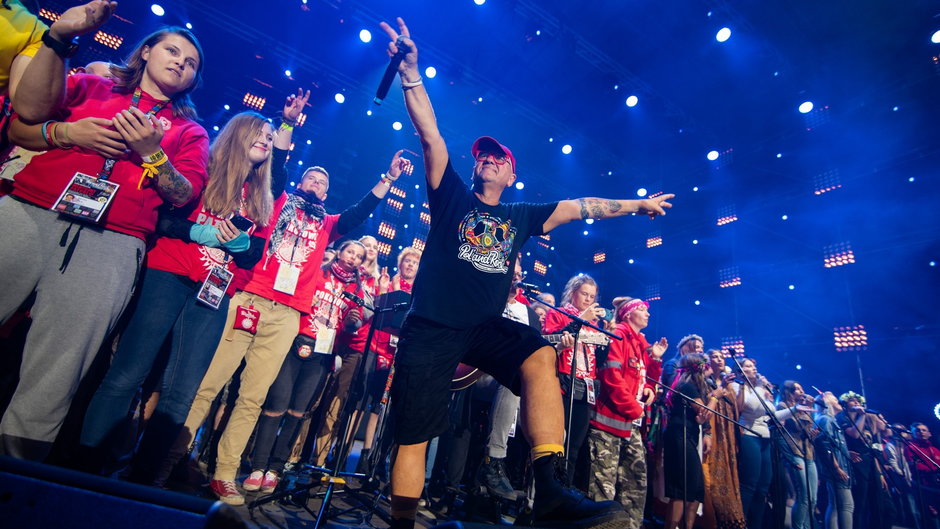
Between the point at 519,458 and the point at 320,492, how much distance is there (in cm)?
266

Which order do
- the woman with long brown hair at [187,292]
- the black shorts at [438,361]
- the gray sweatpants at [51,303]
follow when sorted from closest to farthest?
the gray sweatpants at [51,303]
the black shorts at [438,361]
the woman with long brown hair at [187,292]

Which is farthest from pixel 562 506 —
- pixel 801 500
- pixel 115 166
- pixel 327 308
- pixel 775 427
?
pixel 801 500

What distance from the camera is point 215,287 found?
2.74m

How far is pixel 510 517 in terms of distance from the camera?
181 inches

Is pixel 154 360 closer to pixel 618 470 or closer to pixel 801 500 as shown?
pixel 618 470

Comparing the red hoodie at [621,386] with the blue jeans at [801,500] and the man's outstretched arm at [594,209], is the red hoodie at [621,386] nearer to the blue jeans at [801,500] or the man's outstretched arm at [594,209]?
the man's outstretched arm at [594,209]

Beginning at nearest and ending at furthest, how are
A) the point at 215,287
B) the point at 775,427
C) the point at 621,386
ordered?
the point at 215,287 → the point at 621,386 → the point at 775,427

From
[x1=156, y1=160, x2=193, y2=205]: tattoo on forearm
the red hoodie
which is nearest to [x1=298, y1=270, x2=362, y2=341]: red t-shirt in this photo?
[x1=156, y1=160, x2=193, y2=205]: tattoo on forearm

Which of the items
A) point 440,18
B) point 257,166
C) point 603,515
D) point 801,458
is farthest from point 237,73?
point 801,458

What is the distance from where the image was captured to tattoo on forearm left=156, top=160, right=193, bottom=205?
2227 millimetres

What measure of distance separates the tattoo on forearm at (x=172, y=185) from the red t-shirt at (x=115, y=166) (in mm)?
57

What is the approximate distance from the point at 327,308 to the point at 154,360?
2306 millimetres

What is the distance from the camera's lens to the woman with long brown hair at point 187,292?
7.48 ft

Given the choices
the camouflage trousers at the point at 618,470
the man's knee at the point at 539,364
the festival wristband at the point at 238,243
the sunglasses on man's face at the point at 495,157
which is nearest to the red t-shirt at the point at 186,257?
the festival wristband at the point at 238,243
